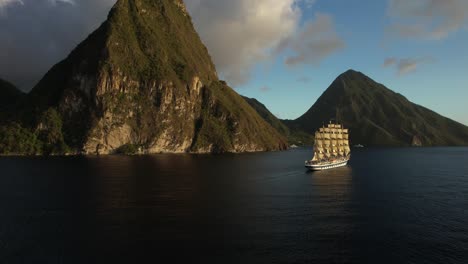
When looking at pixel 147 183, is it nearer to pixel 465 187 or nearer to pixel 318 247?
pixel 318 247

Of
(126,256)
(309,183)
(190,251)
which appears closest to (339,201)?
(309,183)

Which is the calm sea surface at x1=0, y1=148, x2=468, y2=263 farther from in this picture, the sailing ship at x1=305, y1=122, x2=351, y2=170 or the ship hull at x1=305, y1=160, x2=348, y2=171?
the sailing ship at x1=305, y1=122, x2=351, y2=170

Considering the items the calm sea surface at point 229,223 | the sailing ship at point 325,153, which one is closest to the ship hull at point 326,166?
the sailing ship at point 325,153

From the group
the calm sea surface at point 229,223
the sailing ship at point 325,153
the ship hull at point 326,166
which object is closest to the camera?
the calm sea surface at point 229,223

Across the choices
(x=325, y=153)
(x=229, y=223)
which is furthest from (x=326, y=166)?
(x=229, y=223)

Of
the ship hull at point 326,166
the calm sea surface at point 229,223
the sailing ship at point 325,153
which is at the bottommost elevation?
the calm sea surface at point 229,223

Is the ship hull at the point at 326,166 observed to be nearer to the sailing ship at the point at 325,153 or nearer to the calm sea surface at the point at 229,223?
the sailing ship at the point at 325,153

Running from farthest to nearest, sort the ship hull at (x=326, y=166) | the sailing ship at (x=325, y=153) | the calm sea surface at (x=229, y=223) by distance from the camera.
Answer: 1. the sailing ship at (x=325, y=153)
2. the ship hull at (x=326, y=166)
3. the calm sea surface at (x=229, y=223)

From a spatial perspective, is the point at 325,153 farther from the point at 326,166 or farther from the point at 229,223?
the point at 229,223

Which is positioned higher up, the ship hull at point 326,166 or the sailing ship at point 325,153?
the sailing ship at point 325,153

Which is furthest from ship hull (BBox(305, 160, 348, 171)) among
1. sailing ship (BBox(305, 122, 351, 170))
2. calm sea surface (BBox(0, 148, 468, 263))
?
calm sea surface (BBox(0, 148, 468, 263))
